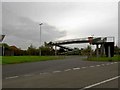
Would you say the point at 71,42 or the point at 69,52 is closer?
the point at 71,42

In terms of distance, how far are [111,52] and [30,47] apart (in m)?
56.0

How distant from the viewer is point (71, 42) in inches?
3386

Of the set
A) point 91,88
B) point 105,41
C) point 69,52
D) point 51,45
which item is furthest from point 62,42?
point 91,88

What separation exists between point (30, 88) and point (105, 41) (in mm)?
43387

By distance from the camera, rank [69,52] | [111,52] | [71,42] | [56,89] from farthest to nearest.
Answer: [69,52], [71,42], [111,52], [56,89]

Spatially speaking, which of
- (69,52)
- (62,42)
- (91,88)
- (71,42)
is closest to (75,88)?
(91,88)

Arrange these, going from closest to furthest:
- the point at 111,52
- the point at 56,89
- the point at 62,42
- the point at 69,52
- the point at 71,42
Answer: the point at 56,89, the point at 111,52, the point at 71,42, the point at 62,42, the point at 69,52

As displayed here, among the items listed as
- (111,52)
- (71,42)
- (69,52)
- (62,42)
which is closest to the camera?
(111,52)

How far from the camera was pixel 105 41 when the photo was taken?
173 ft

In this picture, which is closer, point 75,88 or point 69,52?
point 75,88

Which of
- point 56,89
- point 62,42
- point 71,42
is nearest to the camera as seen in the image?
point 56,89

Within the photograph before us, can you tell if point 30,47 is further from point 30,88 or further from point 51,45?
point 30,88

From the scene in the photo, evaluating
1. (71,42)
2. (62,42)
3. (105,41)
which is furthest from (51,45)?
(105,41)

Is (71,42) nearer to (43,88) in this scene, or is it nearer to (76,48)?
(76,48)
